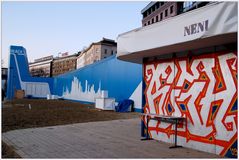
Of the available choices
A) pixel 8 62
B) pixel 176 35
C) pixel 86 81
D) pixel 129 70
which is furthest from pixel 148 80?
pixel 8 62

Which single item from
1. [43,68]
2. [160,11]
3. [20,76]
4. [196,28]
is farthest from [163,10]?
[43,68]

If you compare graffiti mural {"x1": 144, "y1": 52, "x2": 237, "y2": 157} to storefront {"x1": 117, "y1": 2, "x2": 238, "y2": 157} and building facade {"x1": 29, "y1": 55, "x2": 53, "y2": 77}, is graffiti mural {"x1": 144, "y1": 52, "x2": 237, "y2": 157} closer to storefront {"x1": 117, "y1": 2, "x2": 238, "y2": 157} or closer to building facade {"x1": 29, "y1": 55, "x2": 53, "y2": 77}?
storefront {"x1": 117, "y1": 2, "x2": 238, "y2": 157}

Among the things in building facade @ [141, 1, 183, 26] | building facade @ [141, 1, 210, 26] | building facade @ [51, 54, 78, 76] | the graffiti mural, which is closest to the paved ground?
the graffiti mural

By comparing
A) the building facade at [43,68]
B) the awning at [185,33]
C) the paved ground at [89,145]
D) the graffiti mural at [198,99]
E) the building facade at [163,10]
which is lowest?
the paved ground at [89,145]

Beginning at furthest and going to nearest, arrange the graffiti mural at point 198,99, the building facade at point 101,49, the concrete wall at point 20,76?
1. the building facade at point 101,49
2. the concrete wall at point 20,76
3. the graffiti mural at point 198,99

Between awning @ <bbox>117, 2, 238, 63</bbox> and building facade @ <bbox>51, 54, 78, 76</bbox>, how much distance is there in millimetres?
113526

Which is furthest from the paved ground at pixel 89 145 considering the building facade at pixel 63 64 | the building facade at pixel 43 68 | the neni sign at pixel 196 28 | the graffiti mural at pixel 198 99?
the building facade at pixel 43 68

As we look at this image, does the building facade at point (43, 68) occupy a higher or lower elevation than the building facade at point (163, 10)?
lower

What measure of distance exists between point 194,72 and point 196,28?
1.48m

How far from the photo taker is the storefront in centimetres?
589

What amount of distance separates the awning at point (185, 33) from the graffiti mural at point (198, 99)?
477 mm

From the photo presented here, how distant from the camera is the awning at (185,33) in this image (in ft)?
17.7

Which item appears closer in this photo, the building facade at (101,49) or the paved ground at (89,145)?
the paved ground at (89,145)

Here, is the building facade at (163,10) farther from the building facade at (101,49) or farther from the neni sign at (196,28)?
the neni sign at (196,28)
